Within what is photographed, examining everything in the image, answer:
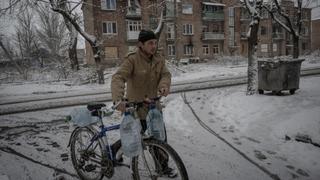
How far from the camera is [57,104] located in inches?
434

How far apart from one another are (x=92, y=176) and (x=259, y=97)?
680cm

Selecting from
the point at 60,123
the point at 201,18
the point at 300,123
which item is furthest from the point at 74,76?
the point at 201,18

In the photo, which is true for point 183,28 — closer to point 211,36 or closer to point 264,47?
point 211,36

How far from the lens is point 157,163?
3.50m

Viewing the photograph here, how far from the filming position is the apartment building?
119 ft

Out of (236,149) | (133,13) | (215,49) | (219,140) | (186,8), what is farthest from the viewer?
(215,49)

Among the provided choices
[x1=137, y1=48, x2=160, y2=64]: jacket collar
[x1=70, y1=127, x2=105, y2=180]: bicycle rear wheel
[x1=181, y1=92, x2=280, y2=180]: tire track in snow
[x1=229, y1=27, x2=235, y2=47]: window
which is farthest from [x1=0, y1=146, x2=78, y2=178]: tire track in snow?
[x1=229, y1=27, x2=235, y2=47]: window

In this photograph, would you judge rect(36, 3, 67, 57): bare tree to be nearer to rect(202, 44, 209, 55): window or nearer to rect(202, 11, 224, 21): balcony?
rect(202, 44, 209, 55): window

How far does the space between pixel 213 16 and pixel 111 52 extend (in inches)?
679

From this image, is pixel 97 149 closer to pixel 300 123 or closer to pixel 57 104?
pixel 300 123

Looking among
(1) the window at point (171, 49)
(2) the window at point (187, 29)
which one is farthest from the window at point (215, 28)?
(1) the window at point (171, 49)

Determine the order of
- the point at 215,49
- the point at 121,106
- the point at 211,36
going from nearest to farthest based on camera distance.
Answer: the point at 121,106, the point at 211,36, the point at 215,49

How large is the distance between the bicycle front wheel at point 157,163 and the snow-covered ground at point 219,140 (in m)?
0.97

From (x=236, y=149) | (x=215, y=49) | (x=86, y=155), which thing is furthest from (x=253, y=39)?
(x=215, y=49)
